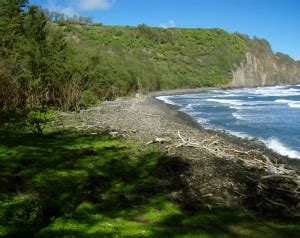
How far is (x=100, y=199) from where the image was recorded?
811 inches

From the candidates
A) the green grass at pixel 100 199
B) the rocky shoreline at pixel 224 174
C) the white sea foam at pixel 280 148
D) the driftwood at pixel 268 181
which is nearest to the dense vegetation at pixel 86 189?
the green grass at pixel 100 199

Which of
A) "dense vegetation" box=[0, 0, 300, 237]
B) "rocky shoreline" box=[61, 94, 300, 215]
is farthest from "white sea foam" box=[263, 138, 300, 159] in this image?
"dense vegetation" box=[0, 0, 300, 237]

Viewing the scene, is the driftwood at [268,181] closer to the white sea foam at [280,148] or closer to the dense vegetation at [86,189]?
the dense vegetation at [86,189]

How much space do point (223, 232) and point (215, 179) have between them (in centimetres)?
787

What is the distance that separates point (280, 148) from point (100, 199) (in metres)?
27.1

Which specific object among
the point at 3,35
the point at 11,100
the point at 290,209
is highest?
the point at 3,35

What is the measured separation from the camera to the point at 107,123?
1816 inches


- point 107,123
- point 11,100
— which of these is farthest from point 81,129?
point 11,100

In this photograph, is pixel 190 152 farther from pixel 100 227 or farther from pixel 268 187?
pixel 100 227

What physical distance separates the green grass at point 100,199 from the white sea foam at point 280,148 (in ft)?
49.5

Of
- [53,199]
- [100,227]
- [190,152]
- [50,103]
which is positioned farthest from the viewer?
[50,103]

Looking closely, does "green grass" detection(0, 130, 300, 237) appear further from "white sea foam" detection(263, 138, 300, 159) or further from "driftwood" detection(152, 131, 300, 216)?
"white sea foam" detection(263, 138, 300, 159)

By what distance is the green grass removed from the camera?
16750 mm

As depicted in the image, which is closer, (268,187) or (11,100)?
(268,187)
